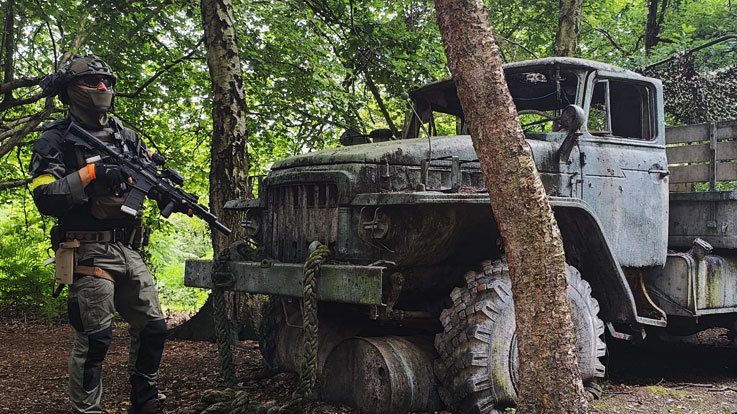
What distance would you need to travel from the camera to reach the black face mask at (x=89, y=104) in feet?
14.2

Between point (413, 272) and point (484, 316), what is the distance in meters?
0.65

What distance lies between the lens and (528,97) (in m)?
5.85

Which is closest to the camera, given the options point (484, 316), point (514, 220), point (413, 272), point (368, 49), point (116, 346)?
point (514, 220)

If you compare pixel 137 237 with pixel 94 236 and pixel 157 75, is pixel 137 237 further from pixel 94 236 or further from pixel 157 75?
pixel 157 75

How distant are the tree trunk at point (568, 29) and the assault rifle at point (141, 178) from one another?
6.75 metres

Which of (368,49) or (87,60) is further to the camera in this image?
(368,49)

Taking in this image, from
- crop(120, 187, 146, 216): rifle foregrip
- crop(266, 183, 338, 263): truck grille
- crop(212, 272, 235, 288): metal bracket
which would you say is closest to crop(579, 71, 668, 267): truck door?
crop(266, 183, 338, 263): truck grille

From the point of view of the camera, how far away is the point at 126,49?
9625 millimetres

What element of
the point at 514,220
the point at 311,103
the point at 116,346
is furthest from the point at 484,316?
the point at 311,103

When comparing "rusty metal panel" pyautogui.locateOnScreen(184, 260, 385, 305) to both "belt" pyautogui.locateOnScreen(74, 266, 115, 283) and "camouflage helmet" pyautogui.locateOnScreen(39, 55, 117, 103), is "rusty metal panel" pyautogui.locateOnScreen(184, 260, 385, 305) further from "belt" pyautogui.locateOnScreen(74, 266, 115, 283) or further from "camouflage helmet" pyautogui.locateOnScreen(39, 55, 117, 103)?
"camouflage helmet" pyautogui.locateOnScreen(39, 55, 117, 103)

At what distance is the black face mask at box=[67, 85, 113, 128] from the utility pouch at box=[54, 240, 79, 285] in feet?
2.67

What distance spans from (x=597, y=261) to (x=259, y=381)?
2767 mm

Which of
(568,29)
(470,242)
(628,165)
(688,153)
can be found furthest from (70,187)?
(568,29)

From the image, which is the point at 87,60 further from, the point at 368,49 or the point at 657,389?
the point at 368,49
